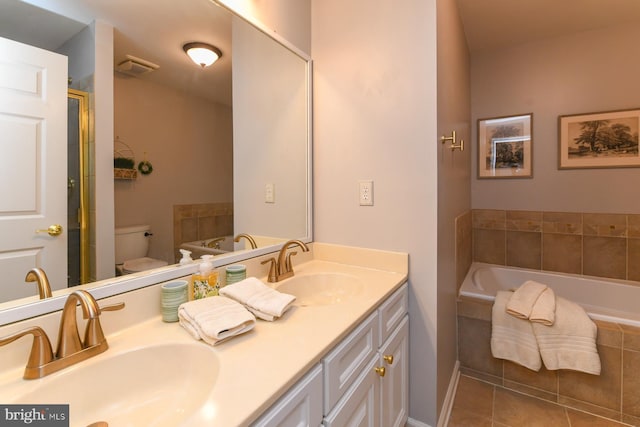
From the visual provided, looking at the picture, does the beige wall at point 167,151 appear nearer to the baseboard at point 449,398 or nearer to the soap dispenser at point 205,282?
the soap dispenser at point 205,282

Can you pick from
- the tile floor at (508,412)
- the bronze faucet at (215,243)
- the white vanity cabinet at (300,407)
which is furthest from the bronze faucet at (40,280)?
the tile floor at (508,412)

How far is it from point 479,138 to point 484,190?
0.49 metres

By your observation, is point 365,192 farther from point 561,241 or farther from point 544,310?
point 561,241

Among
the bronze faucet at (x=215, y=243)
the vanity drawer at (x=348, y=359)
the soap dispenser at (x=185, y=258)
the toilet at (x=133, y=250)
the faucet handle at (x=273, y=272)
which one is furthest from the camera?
the faucet handle at (x=273, y=272)

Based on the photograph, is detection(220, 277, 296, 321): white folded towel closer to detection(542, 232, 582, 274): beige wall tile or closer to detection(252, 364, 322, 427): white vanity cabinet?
detection(252, 364, 322, 427): white vanity cabinet

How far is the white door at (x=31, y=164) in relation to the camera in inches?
27.0

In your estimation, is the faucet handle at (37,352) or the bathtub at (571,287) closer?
the faucet handle at (37,352)

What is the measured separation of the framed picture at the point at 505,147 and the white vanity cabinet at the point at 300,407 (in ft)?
8.71

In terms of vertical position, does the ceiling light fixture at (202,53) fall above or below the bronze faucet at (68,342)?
above

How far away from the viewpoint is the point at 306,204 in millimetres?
1680

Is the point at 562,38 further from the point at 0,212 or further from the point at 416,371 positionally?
→ the point at 0,212

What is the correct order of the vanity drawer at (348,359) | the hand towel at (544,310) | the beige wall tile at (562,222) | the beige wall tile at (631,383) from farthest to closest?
the beige wall tile at (562,222), the hand towel at (544,310), the beige wall tile at (631,383), the vanity drawer at (348,359)

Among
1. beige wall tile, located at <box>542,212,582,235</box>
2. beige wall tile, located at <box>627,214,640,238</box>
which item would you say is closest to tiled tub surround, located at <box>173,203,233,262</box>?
beige wall tile, located at <box>542,212,582,235</box>

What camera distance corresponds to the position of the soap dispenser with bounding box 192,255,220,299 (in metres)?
0.99
